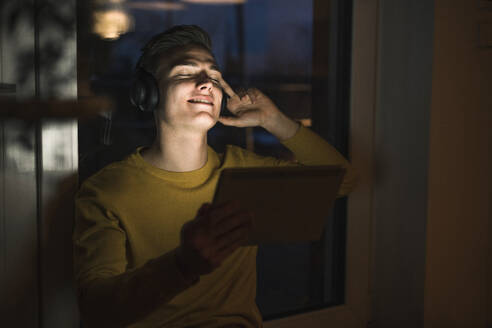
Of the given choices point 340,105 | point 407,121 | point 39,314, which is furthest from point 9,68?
point 407,121

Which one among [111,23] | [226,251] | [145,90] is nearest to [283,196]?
[226,251]

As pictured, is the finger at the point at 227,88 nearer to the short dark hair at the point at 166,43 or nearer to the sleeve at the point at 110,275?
the short dark hair at the point at 166,43

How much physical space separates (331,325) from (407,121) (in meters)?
0.80

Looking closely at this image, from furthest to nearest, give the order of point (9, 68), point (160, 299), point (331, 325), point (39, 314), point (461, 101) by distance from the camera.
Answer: point (331, 325), point (461, 101), point (39, 314), point (9, 68), point (160, 299)

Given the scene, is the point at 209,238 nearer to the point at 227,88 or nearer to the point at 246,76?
the point at 227,88

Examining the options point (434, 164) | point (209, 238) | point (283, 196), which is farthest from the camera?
point (434, 164)

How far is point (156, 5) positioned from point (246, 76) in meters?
0.35

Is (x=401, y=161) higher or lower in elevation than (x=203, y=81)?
lower

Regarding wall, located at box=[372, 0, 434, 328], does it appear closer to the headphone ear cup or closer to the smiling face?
the smiling face

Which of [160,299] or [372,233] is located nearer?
[160,299]

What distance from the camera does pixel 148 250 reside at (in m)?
1.10

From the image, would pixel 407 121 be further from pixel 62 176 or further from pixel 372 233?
pixel 62 176

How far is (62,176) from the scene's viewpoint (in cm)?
119

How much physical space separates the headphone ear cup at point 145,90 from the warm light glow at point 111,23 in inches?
7.4
